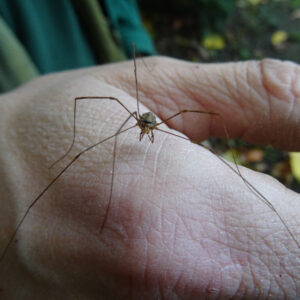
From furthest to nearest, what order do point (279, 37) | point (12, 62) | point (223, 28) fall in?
point (223, 28)
point (279, 37)
point (12, 62)

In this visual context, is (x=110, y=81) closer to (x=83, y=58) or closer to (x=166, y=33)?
(x=83, y=58)

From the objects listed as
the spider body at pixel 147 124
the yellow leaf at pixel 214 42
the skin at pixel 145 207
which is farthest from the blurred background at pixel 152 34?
the spider body at pixel 147 124

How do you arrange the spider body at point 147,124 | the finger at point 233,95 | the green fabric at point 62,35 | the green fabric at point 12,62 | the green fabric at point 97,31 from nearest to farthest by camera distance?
the spider body at point 147,124
the finger at point 233,95
the green fabric at point 12,62
the green fabric at point 62,35
the green fabric at point 97,31

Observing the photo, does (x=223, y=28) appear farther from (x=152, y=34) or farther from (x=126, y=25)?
(x=126, y=25)

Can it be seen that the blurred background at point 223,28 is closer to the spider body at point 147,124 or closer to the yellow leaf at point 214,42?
the yellow leaf at point 214,42

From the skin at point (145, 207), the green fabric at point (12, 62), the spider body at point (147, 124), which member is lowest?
the skin at point (145, 207)

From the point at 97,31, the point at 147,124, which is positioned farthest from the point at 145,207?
the point at 97,31

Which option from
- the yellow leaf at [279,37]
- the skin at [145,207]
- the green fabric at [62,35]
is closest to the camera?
the skin at [145,207]
